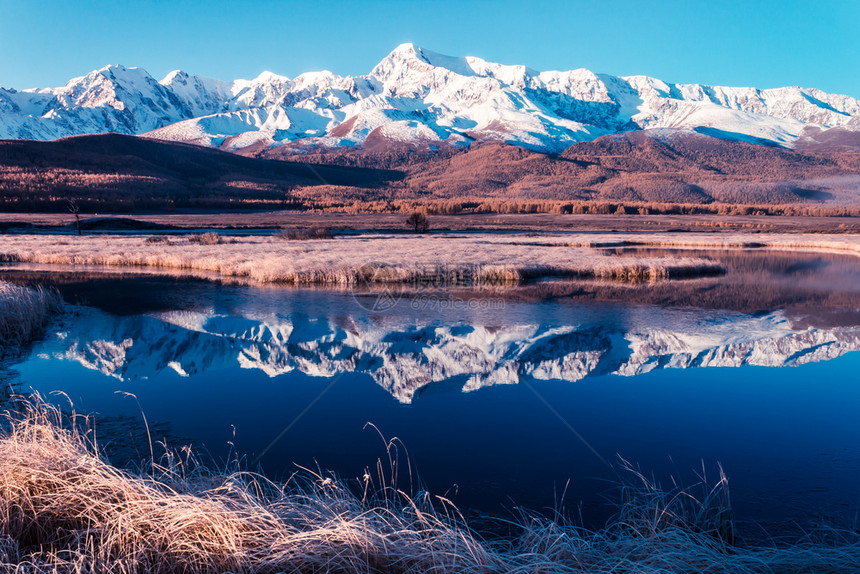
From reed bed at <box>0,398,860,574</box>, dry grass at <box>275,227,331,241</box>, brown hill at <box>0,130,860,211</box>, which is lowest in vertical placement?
reed bed at <box>0,398,860,574</box>

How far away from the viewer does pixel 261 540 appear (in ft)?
17.6

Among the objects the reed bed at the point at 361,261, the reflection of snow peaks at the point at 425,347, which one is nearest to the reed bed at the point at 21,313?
the reflection of snow peaks at the point at 425,347

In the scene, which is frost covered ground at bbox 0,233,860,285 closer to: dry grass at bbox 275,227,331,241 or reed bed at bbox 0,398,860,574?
dry grass at bbox 275,227,331,241

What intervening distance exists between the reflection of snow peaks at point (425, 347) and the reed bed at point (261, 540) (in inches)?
265

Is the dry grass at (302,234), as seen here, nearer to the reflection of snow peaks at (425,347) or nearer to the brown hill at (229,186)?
the reflection of snow peaks at (425,347)

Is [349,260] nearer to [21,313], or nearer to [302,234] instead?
[21,313]

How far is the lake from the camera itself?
881 centimetres

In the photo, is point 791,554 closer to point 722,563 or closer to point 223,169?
point 722,563

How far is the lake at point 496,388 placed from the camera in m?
8.81

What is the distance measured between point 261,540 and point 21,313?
52.3 ft

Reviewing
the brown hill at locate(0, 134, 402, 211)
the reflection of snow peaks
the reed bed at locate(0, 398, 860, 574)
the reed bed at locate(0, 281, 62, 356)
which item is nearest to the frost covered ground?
the reflection of snow peaks

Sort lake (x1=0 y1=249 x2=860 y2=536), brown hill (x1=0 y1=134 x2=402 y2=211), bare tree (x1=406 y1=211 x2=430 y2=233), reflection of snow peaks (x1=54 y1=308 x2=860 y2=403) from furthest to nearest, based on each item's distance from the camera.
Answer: brown hill (x1=0 y1=134 x2=402 y2=211)
bare tree (x1=406 y1=211 x2=430 y2=233)
reflection of snow peaks (x1=54 y1=308 x2=860 y2=403)
lake (x1=0 y1=249 x2=860 y2=536)

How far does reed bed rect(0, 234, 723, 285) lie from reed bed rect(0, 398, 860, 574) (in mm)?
23788

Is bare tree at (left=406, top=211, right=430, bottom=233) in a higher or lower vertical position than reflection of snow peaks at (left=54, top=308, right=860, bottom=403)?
higher
